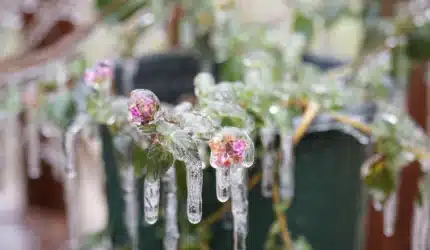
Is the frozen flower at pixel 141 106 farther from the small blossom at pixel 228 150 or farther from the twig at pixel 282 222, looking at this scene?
the twig at pixel 282 222

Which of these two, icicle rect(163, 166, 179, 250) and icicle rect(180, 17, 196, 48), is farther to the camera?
icicle rect(180, 17, 196, 48)

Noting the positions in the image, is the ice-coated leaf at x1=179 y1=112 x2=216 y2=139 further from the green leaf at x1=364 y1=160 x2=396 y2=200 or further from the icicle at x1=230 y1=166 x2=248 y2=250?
the green leaf at x1=364 y1=160 x2=396 y2=200

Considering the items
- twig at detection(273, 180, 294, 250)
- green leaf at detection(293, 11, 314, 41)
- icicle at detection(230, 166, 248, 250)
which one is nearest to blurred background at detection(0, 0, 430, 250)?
green leaf at detection(293, 11, 314, 41)

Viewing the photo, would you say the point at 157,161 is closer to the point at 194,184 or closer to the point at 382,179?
the point at 194,184

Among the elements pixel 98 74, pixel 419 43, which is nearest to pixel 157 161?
pixel 98 74

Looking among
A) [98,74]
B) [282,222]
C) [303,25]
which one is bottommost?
[282,222]

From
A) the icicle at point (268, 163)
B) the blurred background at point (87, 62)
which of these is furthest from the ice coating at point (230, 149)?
the blurred background at point (87, 62)
